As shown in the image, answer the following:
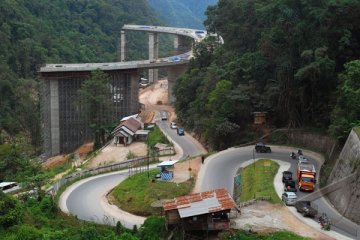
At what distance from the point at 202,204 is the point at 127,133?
42.5m

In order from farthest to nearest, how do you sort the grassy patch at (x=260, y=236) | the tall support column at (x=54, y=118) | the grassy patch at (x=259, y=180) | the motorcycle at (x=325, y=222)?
the tall support column at (x=54, y=118) < the grassy patch at (x=259, y=180) < the motorcycle at (x=325, y=222) < the grassy patch at (x=260, y=236)

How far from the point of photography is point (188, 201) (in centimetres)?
3012

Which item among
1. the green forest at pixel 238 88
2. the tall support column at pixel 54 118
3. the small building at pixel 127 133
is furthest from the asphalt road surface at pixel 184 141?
the tall support column at pixel 54 118

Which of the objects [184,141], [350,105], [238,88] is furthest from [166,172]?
[184,141]

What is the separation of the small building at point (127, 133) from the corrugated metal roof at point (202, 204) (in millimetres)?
40942

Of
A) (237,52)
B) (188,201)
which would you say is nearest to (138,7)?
(237,52)

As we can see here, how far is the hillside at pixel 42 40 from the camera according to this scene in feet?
326

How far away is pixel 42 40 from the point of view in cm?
11981

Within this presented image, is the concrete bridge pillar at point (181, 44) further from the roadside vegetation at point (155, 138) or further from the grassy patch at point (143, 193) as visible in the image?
the grassy patch at point (143, 193)

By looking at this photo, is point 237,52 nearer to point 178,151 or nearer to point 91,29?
point 178,151

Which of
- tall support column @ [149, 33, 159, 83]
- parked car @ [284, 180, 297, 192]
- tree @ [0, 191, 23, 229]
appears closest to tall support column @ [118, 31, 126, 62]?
tall support column @ [149, 33, 159, 83]

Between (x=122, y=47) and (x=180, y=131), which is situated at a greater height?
(x=122, y=47)

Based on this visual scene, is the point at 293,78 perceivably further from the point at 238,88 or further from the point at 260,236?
the point at 260,236

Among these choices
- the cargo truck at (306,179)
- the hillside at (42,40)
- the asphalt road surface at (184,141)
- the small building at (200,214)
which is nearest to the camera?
the small building at (200,214)
